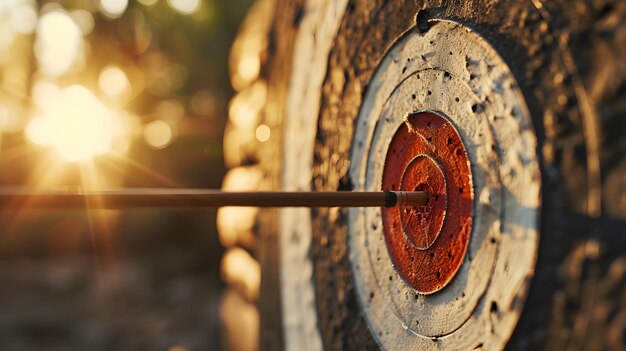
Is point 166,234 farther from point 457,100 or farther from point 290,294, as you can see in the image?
point 457,100

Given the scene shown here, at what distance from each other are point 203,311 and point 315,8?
3071mm

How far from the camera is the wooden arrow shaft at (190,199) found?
0.60m

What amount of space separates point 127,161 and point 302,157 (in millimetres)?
4535

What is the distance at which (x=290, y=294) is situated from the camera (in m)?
1.27

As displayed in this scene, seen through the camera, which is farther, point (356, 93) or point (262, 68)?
point (262, 68)

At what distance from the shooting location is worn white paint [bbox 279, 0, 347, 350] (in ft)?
3.70

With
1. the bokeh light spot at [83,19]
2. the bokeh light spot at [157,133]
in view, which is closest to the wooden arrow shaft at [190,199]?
the bokeh light spot at [157,133]

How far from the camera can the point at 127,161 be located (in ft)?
17.9

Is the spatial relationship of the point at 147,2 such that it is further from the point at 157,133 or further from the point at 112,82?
the point at 157,133

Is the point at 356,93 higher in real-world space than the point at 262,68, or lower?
lower

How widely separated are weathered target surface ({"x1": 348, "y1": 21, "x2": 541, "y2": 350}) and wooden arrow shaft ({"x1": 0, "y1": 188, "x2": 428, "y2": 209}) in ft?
0.27

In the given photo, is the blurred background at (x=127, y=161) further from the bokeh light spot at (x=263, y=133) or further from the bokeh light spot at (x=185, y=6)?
the bokeh light spot at (x=263, y=133)

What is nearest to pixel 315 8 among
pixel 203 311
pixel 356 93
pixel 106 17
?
pixel 356 93

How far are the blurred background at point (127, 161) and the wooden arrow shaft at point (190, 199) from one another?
3.33 meters
